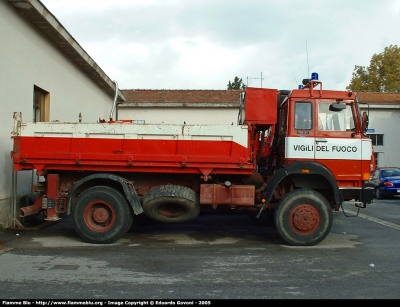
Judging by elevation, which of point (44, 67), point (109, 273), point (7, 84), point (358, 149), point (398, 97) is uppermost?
point (398, 97)

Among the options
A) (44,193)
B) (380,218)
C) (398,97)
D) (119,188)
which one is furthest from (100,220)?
(398,97)

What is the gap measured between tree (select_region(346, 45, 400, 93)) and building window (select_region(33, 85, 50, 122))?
32.1m

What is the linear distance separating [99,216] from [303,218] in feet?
12.8

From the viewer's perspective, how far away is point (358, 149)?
838cm

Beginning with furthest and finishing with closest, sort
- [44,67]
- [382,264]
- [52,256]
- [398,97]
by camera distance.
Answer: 1. [398,97]
2. [44,67]
3. [52,256]
4. [382,264]

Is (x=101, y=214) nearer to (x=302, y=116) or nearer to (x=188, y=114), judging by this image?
(x=302, y=116)

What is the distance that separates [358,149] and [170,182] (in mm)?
3747

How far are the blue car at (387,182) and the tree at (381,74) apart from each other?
19.1 m

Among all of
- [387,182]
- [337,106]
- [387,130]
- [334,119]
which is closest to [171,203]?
[334,119]

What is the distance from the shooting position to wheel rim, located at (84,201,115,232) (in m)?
8.38

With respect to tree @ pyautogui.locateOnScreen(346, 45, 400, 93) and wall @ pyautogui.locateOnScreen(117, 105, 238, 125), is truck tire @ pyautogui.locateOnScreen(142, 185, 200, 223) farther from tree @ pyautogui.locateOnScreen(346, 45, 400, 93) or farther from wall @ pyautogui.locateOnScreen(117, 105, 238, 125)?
tree @ pyautogui.locateOnScreen(346, 45, 400, 93)

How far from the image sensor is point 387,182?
19031 millimetres

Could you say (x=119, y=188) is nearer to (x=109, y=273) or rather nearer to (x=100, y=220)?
(x=100, y=220)

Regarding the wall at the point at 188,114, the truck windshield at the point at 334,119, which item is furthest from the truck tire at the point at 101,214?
the wall at the point at 188,114
